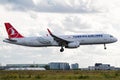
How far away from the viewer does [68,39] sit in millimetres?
121938

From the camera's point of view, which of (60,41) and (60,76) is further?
(60,41)

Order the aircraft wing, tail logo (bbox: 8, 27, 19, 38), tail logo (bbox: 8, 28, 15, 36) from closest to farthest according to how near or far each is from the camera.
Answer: the aircraft wing, tail logo (bbox: 8, 27, 19, 38), tail logo (bbox: 8, 28, 15, 36)

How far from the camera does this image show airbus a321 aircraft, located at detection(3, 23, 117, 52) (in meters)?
118

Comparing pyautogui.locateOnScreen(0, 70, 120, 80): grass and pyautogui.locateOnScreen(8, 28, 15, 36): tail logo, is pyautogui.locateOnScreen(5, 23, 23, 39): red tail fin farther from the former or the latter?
pyautogui.locateOnScreen(0, 70, 120, 80): grass

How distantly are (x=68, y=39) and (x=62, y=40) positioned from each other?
1.72m

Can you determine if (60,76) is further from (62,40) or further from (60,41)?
(60,41)

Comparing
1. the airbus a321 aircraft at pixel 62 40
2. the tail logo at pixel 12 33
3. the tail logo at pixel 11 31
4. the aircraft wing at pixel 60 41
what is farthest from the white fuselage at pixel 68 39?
the tail logo at pixel 11 31

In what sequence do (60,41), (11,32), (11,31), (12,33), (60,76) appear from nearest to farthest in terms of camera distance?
(60,76), (60,41), (12,33), (11,32), (11,31)

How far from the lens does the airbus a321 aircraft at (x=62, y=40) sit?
11806 centimetres

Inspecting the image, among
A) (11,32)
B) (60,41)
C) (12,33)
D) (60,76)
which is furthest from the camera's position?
(11,32)

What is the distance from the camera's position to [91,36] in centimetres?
11831

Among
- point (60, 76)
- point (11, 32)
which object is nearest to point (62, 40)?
point (11, 32)

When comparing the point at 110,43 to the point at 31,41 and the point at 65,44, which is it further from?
the point at 31,41

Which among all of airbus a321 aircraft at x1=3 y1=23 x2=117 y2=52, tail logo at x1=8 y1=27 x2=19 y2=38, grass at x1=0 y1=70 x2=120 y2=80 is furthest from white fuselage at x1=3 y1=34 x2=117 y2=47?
grass at x1=0 y1=70 x2=120 y2=80
